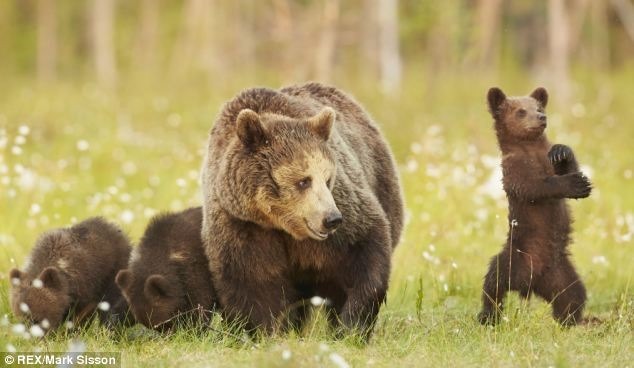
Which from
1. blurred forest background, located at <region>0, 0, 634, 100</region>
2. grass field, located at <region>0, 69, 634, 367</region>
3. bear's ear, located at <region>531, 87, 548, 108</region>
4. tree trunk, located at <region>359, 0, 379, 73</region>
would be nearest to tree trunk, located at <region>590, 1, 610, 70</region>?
blurred forest background, located at <region>0, 0, 634, 100</region>

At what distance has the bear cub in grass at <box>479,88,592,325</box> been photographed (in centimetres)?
649

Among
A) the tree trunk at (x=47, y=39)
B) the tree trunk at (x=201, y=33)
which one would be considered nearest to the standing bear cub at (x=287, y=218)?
the tree trunk at (x=201, y=33)

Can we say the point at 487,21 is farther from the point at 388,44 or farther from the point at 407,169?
the point at 407,169

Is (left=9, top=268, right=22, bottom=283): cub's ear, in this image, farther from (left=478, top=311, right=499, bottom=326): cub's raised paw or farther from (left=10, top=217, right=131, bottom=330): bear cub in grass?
(left=478, top=311, right=499, bottom=326): cub's raised paw

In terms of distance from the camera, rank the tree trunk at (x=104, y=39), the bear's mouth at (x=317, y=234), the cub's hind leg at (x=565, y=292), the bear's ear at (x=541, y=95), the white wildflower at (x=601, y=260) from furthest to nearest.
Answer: the tree trunk at (x=104, y=39)
the white wildflower at (x=601, y=260)
the bear's ear at (x=541, y=95)
the cub's hind leg at (x=565, y=292)
the bear's mouth at (x=317, y=234)

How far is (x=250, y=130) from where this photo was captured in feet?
19.3

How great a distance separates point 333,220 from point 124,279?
1.69 m

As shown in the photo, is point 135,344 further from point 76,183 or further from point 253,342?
point 76,183

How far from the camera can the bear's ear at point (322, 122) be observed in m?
6.01

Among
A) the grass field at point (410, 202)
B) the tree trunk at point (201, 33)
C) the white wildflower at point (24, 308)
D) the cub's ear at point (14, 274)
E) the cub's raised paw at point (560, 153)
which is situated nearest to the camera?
the grass field at point (410, 202)

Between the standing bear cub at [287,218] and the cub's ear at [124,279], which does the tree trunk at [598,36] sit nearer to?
the standing bear cub at [287,218]

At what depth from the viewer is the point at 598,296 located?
7965mm

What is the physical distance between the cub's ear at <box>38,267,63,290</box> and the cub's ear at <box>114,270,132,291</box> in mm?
413

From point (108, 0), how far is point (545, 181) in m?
33.2
